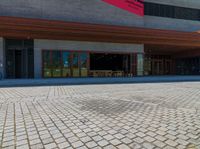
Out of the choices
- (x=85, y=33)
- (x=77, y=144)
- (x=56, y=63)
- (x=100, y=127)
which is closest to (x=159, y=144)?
(x=100, y=127)

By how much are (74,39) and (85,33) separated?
2.32 m

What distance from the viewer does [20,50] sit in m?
18.5

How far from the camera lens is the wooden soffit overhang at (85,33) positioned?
14789 millimetres

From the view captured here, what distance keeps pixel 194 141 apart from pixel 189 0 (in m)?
30.9

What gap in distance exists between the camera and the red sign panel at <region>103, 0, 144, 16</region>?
21.9 meters

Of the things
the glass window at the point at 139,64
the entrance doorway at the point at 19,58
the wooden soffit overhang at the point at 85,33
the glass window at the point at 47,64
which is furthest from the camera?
the glass window at the point at 139,64

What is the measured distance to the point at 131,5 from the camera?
22.7 meters

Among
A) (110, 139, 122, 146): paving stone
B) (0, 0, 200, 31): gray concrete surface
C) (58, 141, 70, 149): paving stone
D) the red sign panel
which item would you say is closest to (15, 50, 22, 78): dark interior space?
(0, 0, 200, 31): gray concrete surface

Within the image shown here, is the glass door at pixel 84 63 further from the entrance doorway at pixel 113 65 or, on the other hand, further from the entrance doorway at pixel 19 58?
the entrance doorway at pixel 19 58

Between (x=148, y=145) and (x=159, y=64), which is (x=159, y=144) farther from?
(x=159, y=64)

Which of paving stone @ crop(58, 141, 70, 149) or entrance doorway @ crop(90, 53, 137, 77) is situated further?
entrance doorway @ crop(90, 53, 137, 77)

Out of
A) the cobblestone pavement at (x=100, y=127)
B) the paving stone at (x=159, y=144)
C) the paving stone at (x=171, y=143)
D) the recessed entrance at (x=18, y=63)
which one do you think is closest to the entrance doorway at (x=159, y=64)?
the recessed entrance at (x=18, y=63)

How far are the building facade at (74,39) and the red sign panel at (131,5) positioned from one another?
0.56 meters

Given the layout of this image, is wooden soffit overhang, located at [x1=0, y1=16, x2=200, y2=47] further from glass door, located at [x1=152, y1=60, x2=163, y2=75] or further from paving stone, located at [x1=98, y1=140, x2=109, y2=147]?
paving stone, located at [x1=98, y1=140, x2=109, y2=147]
